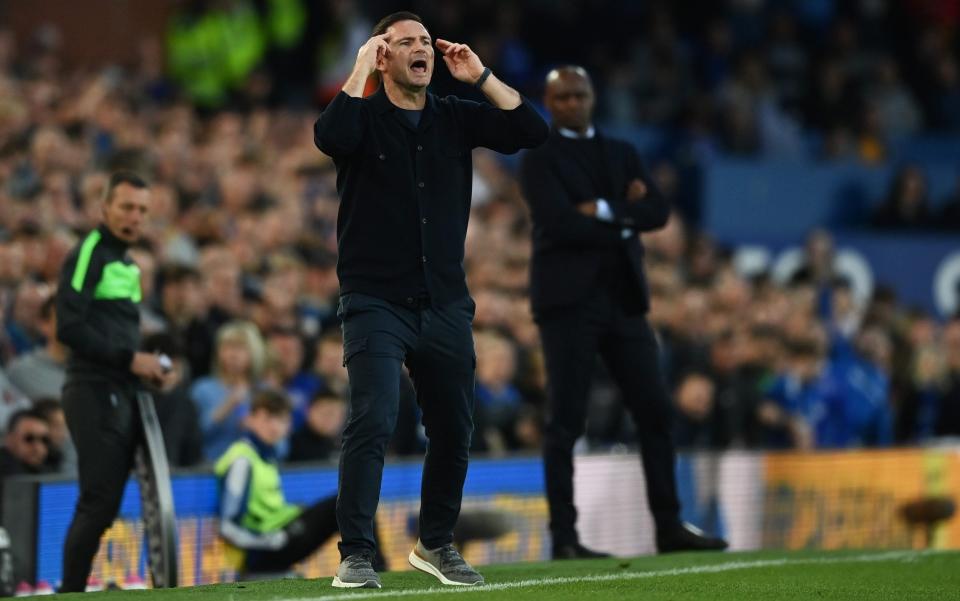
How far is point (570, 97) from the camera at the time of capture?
8625 mm

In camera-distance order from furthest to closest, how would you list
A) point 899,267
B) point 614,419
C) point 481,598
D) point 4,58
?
point 899,267
point 4,58
point 614,419
point 481,598

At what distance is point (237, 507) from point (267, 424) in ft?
1.74

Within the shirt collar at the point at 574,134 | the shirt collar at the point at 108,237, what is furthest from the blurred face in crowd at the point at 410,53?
the shirt collar at the point at 574,134

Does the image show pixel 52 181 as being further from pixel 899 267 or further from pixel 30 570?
A: pixel 899 267

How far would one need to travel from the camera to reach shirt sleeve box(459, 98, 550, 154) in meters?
6.95

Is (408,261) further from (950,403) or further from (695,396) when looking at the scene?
(950,403)

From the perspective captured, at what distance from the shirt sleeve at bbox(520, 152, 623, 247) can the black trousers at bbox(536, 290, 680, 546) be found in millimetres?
283

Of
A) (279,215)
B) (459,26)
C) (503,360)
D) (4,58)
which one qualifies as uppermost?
(459,26)

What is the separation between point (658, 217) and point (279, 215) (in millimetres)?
5220

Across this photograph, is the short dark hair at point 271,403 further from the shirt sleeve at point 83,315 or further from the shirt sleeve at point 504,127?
the shirt sleeve at point 504,127

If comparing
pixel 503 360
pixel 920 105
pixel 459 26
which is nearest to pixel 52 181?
pixel 503 360

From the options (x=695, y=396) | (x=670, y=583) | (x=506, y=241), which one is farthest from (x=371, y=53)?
(x=506, y=241)

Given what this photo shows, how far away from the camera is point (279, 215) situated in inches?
523

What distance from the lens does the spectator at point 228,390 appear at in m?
10.4
